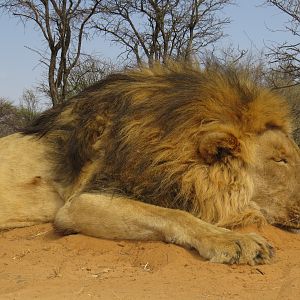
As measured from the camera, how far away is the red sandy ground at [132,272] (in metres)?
2.78

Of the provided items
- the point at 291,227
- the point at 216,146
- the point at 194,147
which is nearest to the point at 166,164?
the point at 194,147

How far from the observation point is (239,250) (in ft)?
10.7

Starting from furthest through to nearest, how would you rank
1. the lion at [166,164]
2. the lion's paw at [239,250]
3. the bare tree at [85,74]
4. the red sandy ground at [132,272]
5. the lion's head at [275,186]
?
the bare tree at [85,74]
the lion's head at [275,186]
the lion at [166,164]
the lion's paw at [239,250]
the red sandy ground at [132,272]

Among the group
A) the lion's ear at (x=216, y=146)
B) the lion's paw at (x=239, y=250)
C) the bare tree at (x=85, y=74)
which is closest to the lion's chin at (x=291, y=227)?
the lion's ear at (x=216, y=146)

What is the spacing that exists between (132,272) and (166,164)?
0.96m

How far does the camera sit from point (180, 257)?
11.1 ft

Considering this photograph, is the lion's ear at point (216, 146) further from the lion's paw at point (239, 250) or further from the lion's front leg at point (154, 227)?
the lion's paw at point (239, 250)

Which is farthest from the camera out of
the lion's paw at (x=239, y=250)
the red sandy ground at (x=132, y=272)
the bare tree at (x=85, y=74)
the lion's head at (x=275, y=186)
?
the bare tree at (x=85, y=74)

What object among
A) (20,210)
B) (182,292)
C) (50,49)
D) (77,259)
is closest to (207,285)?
(182,292)

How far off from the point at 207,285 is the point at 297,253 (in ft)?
3.45

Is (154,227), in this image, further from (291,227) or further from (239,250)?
(291,227)

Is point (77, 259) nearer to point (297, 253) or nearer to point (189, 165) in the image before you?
point (189, 165)

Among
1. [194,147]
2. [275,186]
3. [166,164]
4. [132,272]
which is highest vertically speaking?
[194,147]

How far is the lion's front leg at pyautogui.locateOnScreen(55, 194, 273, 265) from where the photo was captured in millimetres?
3289
